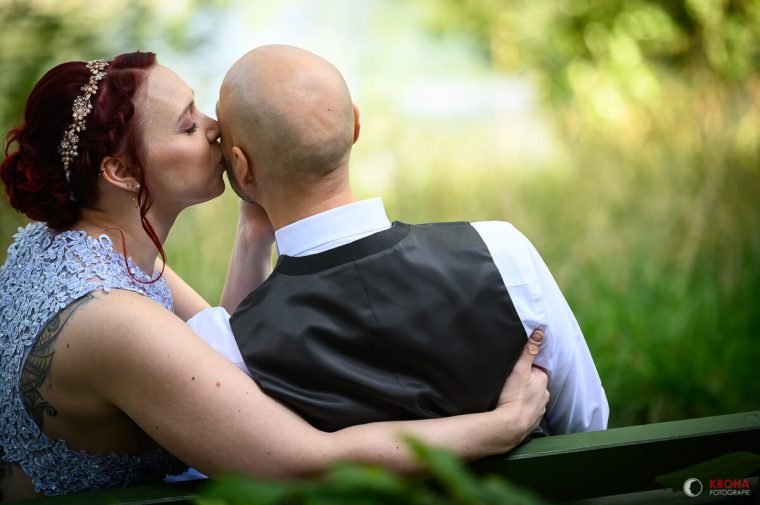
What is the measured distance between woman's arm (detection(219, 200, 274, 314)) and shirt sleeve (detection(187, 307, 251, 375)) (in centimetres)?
64

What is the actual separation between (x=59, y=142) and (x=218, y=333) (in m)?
0.60

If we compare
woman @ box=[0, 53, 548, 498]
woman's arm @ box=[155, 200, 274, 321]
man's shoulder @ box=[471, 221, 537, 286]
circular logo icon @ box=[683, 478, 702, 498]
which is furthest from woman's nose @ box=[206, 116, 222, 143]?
circular logo icon @ box=[683, 478, 702, 498]

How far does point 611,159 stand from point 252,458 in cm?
512

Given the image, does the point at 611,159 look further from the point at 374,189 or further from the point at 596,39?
the point at 596,39

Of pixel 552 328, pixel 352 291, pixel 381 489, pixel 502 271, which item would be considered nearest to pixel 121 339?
pixel 352 291

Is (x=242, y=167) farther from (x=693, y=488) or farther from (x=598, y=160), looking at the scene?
(x=598, y=160)

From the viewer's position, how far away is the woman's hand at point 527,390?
185cm

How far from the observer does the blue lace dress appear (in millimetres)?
1854

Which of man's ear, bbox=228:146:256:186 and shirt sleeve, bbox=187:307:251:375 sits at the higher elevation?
man's ear, bbox=228:146:256:186

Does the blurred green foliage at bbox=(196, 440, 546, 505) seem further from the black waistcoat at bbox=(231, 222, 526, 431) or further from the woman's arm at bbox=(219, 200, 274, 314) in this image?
the woman's arm at bbox=(219, 200, 274, 314)

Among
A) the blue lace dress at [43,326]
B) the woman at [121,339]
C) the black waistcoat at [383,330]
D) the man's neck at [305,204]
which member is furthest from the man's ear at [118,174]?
the black waistcoat at [383,330]

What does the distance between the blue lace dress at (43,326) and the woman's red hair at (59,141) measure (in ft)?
0.28

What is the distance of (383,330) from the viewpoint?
175 centimetres

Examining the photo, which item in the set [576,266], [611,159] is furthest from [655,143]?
[576,266]
